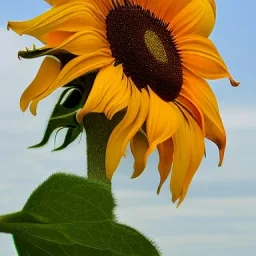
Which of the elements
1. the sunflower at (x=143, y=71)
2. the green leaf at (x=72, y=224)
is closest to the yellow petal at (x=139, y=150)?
the sunflower at (x=143, y=71)

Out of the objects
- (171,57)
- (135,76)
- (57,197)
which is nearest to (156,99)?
(135,76)

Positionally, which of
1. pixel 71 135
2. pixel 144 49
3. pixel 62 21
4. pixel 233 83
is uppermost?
pixel 62 21

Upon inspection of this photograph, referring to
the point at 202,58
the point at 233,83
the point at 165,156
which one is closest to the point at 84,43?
the point at 165,156

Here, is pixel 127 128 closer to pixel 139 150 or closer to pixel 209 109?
pixel 139 150

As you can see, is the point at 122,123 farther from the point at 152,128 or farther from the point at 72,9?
the point at 72,9

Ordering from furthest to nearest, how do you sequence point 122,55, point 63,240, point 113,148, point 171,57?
point 171,57, point 122,55, point 113,148, point 63,240

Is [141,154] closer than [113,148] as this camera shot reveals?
No

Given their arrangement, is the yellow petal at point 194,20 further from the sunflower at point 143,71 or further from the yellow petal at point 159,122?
the yellow petal at point 159,122
